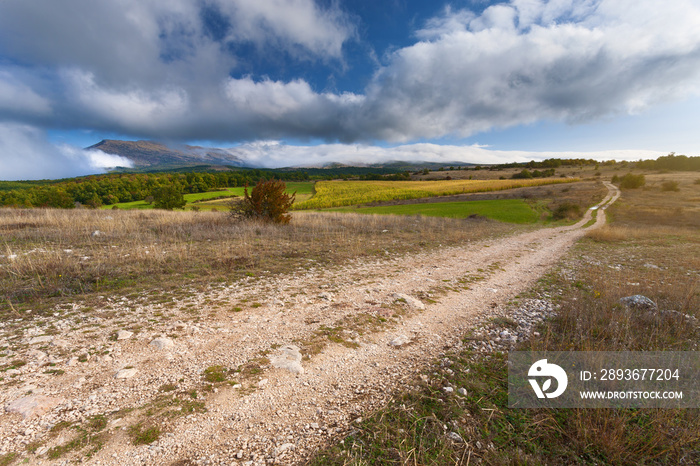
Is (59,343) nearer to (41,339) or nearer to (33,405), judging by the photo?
(41,339)

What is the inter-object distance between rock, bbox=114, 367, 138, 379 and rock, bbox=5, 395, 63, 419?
58 cm

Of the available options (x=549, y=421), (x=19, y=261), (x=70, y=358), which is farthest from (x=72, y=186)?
(x=549, y=421)

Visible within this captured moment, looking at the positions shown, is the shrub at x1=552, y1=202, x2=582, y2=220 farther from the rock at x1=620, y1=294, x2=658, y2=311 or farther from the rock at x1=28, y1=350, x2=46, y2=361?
the rock at x1=28, y1=350, x2=46, y2=361

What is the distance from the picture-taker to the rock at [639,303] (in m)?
5.94

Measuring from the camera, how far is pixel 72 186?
7531cm

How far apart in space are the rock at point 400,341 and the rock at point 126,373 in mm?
4019

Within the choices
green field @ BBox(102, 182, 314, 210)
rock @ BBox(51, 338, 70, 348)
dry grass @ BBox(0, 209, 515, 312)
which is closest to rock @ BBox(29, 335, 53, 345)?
rock @ BBox(51, 338, 70, 348)

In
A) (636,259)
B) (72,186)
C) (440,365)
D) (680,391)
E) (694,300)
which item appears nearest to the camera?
(680,391)

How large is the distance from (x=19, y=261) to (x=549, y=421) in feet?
41.8

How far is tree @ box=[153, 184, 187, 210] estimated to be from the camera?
44.7 m

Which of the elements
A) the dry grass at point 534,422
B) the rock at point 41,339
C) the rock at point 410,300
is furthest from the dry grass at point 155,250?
the dry grass at point 534,422

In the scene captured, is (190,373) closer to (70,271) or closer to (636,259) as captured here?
(70,271)

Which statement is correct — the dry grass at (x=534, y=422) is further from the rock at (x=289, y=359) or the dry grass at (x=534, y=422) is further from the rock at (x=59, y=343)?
Answer: the rock at (x=59, y=343)

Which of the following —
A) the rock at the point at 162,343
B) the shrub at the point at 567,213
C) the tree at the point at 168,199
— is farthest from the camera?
the tree at the point at 168,199
